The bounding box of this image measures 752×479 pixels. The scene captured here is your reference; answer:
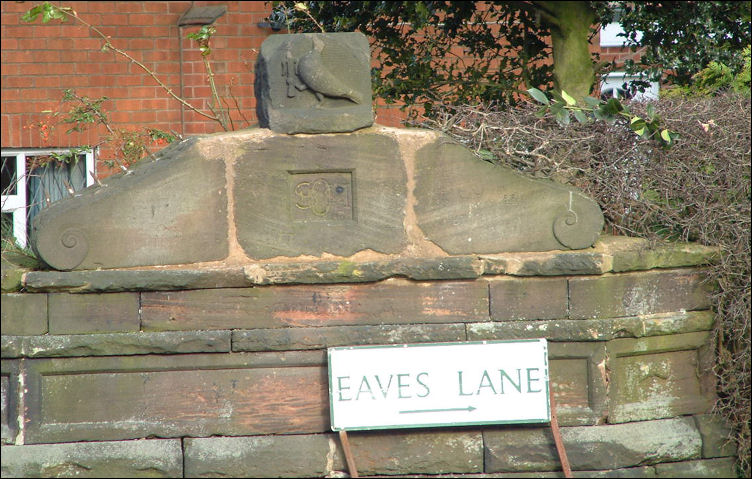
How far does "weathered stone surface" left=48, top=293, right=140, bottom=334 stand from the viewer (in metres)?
4.20

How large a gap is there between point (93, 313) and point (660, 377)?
112 inches

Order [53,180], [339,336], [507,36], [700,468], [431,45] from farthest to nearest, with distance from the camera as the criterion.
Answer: [53,180] < [507,36] < [431,45] < [700,468] < [339,336]

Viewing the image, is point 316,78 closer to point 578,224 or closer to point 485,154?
point 485,154

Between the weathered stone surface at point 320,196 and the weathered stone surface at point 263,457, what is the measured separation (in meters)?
0.91

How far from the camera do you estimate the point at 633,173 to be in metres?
4.84

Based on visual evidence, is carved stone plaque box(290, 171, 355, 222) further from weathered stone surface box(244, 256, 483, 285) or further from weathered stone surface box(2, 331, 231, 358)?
weathered stone surface box(2, 331, 231, 358)

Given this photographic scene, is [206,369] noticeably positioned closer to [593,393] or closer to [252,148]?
[252,148]

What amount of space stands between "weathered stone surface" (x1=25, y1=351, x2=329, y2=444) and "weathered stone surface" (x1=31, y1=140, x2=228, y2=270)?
19.5 inches

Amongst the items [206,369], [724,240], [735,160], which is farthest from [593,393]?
[206,369]

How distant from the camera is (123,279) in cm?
416

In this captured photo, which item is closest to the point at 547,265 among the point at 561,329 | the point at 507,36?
the point at 561,329

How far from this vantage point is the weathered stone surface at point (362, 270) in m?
4.21

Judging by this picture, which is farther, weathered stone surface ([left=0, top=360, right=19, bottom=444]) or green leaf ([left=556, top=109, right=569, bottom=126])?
green leaf ([left=556, top=109, right=569, bottom=126])

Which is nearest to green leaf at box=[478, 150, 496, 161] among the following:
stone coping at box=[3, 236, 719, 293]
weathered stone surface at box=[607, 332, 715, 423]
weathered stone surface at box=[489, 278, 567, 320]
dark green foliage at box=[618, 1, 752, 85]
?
stone coping at box=[3, 236, 719, 293]
